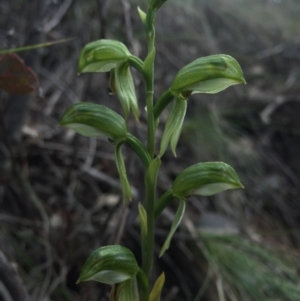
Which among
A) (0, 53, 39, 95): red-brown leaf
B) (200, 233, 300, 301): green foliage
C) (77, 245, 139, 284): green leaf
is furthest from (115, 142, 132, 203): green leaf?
(200, 233, 300, 301): green foliage

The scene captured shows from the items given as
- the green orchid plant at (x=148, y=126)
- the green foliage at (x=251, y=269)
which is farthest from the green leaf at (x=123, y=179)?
the green foliage at (x=251, y=269)

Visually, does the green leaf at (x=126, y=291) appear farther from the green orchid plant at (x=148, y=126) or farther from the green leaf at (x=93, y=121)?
the green leaf at (x=93, y=121)

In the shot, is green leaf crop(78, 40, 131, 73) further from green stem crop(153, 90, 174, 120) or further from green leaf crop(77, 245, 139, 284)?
green leaf crop(77, 245, 139, 284)

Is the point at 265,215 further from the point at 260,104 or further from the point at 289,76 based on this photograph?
the point at 289,76

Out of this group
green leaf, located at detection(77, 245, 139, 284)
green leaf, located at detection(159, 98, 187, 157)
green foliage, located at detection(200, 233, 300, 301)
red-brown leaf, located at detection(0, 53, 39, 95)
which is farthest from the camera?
green foliage, located at detection(200, 233, 300, 301)

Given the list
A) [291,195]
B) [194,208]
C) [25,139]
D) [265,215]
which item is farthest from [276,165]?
[25,139]
